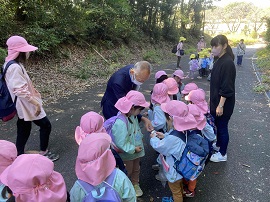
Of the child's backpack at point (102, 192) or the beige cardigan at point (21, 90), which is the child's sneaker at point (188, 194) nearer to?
the child's backpack at point (102, 192)

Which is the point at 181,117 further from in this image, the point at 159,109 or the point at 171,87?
the point at 171,87

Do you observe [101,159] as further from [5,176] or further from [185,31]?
[185,31]

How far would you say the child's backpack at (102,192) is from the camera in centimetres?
168

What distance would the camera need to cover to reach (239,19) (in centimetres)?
5866

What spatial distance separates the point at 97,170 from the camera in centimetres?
159

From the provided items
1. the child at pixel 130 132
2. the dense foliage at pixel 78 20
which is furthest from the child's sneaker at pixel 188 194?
the dense foliage at pixel 78 20

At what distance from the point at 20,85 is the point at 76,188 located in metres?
1.84

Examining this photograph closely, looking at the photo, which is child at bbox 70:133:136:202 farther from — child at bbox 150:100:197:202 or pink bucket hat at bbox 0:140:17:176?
child at bbox 150:100:197:202

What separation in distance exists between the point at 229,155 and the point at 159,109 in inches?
69.5

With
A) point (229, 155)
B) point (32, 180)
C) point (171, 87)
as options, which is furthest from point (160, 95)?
point (32, 180)

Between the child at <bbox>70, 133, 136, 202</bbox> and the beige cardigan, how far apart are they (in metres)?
1.78

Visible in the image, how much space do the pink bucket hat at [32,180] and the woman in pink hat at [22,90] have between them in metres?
1.87

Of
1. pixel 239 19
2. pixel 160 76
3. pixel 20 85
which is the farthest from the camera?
pixel 239 19

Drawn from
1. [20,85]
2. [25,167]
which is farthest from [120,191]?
[20,85]
